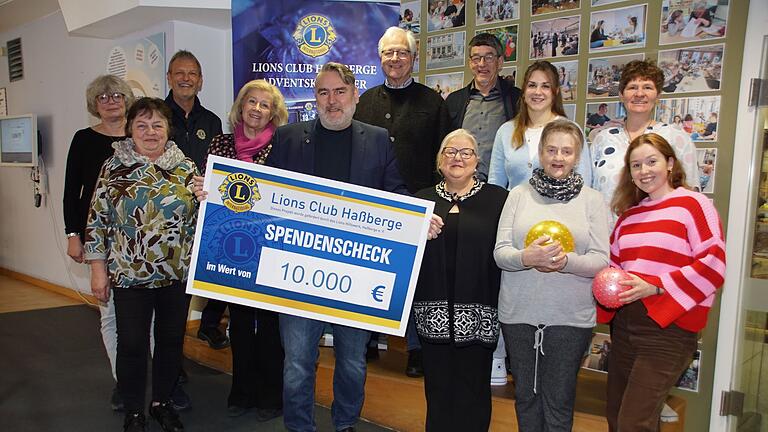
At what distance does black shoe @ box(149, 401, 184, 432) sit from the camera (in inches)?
110

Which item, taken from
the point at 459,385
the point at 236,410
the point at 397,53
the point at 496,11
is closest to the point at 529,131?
the point at 397,53

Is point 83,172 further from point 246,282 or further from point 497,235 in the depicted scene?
point 497,235

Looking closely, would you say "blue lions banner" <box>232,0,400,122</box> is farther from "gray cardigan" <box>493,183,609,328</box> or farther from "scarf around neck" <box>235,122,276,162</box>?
"gray cardigan" <box>493,183,609,328</box>

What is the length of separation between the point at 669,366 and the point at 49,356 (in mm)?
4227

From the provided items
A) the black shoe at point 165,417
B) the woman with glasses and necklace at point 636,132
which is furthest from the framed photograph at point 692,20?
the black shoe at point 165,417

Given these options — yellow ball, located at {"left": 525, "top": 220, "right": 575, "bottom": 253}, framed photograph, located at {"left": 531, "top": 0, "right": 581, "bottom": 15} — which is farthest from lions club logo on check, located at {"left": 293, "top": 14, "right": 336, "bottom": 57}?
yellow ball, located at {"left": 525, "top": 220, "right": 575, "bottom": 253}

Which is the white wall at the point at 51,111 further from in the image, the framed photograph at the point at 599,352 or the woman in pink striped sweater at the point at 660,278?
the woman in pink striped sweater at the point at 660,278

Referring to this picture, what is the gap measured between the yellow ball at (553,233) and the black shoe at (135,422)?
1996mm

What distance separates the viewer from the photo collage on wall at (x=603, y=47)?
283 cm

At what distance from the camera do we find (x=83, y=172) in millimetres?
3014

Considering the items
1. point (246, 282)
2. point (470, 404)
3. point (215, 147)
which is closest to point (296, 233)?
point (246, 282)

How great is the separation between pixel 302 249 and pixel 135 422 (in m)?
1.24

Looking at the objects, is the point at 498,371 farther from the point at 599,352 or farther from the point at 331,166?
the point at 331,166

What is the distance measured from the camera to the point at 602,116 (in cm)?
319
